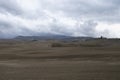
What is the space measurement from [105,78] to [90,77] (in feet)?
3.53

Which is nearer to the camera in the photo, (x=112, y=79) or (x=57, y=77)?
(x=112, y=79)

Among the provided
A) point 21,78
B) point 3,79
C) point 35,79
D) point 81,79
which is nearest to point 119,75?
point 81,79

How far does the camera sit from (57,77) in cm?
1603

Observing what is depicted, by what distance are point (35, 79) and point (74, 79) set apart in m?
2.76

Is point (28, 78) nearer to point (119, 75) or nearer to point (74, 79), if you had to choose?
point (74, 79)

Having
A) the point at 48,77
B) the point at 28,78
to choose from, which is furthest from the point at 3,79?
the point at 48,77

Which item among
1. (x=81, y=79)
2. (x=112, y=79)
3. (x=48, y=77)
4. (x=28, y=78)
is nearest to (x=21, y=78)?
(x=28, y=78)

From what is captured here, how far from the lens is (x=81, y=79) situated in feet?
49.7

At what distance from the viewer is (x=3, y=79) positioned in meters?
15.4

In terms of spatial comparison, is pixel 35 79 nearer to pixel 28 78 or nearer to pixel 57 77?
pixel 28 78

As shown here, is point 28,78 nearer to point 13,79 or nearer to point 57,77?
point 13,79

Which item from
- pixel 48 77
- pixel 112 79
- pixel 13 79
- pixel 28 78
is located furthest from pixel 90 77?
pixel 13 79

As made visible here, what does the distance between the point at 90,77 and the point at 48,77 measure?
3097 millimetres

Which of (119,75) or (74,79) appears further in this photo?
(119,75)
